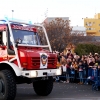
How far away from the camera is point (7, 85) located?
10.7 metres

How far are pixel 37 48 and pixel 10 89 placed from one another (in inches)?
89.3

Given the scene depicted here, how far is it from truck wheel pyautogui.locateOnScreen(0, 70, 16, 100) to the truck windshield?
137 cm

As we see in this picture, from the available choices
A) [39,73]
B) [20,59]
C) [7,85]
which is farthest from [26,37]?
[7,85]

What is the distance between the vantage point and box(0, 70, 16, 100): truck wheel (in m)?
10.7

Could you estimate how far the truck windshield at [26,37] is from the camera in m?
11.7

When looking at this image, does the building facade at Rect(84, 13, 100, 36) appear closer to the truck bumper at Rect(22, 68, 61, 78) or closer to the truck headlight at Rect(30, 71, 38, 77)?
the truck bumper at Rect(22, 68, 61, 78)

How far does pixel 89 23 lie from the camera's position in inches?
4279

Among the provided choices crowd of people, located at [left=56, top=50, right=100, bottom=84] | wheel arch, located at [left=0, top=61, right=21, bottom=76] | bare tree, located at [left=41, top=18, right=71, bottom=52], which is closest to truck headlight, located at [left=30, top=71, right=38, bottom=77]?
wheel arch, located at [left=0, top=61, right=21, bottom=76]

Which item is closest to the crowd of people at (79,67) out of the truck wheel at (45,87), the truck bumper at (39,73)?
the truck wheel at (45,87)

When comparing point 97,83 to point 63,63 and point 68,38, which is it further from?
point 68,38

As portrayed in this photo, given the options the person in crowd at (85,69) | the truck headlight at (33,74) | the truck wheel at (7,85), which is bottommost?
the person in crowd at (85,69)

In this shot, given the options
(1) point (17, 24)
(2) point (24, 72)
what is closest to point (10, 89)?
(2) point (24, 72)

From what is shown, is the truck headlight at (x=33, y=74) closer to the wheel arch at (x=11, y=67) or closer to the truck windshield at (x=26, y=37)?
the wheel arch at (x=11, y=67)

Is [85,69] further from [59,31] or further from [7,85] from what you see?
[59,31]
